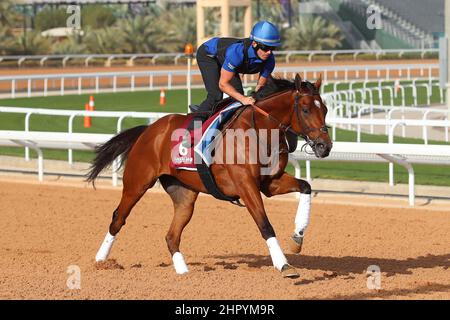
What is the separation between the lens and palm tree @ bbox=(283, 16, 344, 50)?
4734cm

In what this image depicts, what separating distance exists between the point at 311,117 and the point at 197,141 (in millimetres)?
888

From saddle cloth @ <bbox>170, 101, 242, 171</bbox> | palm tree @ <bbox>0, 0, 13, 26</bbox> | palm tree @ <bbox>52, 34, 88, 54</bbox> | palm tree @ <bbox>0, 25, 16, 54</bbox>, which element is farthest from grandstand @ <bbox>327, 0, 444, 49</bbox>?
saddle cloth @ <bbox>170, 101, 242, 171</bbox>

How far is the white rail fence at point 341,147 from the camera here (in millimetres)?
11602

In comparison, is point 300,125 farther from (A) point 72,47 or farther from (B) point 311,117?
(A) point 72,47

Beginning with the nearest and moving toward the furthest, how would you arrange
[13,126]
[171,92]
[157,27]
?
1. [13,126]
2. [171,92]
3. [157,27]

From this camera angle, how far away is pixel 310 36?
4750 cm

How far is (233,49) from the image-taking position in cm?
790

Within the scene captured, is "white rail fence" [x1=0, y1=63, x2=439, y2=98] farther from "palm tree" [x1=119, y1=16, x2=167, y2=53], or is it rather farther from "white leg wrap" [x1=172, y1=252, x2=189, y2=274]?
"white leg wrap" [x1=172, y1=252, x2=189, y2=274]

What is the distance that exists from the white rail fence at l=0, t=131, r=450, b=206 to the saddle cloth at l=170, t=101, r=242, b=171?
2.03 metres

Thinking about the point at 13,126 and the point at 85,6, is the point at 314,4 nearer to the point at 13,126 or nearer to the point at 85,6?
the point at 85,6

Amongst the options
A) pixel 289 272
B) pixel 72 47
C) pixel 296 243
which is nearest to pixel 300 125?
pixel 296 243

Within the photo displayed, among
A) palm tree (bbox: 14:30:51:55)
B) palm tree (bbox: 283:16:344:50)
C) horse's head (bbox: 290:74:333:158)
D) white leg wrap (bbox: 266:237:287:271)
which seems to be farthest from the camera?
palm tree (bbox: 283:16:344:50)
